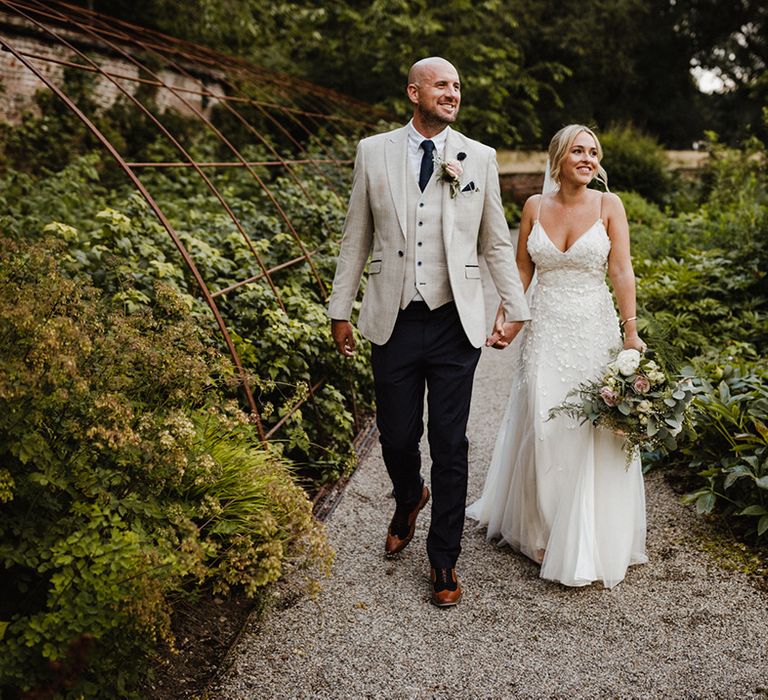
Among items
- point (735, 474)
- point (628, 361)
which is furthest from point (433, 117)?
point (735, 474)

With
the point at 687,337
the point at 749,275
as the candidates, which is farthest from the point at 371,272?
the point at 749,275

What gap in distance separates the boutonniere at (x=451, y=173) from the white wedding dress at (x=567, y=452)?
69 cm

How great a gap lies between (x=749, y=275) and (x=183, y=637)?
18.2ft

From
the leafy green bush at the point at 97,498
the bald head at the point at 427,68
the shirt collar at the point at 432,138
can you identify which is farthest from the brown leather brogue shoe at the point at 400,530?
the bald head at the point at 427,68

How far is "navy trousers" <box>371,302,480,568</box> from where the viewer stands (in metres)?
3.14

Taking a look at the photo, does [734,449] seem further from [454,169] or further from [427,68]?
[427,68]

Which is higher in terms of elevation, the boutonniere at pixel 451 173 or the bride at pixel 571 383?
the boutonniere at pixel 451 173

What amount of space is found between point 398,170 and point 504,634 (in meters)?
1.90

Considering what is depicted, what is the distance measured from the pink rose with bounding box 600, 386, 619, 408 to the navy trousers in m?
0.57

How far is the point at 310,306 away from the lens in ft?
16.1

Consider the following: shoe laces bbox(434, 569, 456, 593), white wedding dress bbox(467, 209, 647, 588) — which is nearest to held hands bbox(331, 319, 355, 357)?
white wedding dress bbox(467, 209, 647, 588)

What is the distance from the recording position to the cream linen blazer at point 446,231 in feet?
10.2

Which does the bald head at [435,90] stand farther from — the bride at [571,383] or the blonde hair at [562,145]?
the bride at [571,383]

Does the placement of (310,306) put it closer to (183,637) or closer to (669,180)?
(183,637)
